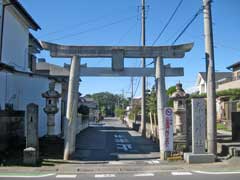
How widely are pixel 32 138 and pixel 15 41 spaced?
11.0 meters

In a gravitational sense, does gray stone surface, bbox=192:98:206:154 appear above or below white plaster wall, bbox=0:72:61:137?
below

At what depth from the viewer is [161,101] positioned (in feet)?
61.2

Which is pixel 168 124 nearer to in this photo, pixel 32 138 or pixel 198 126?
pixel 198 126

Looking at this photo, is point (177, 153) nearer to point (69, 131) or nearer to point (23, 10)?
point (69, 131)

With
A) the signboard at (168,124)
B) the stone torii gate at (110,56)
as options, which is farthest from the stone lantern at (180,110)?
the signboard at (168,124)

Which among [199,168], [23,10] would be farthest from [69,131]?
[23,10]

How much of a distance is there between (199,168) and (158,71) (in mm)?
5331

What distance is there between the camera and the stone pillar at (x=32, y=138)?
16.0 metres

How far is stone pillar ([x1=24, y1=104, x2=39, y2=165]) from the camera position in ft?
52.5

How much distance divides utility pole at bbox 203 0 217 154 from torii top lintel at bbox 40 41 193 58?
115 centimetres

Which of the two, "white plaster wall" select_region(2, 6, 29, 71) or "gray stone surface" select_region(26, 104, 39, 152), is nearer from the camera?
"gray stone surface" select_region(26, 104, 39, 152)

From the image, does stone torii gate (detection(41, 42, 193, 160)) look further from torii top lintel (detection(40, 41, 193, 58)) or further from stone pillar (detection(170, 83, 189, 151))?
stone pillar (detection(170, 83, 189, 151))

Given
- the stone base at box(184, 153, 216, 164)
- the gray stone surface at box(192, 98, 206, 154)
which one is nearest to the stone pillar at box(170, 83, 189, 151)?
the gray stone surface at box(192, 98, 206, 154)

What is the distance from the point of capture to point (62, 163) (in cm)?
1683
